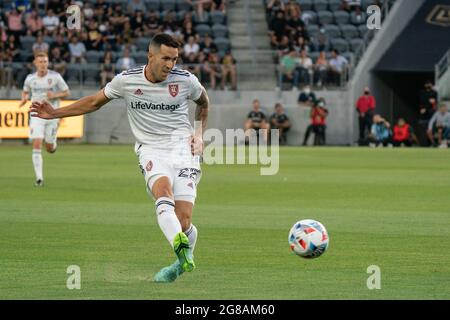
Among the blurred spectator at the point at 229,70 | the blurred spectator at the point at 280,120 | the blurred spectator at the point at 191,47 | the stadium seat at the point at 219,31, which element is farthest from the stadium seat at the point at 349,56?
the blurred spectator at the point at 191,47

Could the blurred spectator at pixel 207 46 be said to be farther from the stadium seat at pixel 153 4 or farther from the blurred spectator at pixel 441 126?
the blurred spectator at pixel 441 126

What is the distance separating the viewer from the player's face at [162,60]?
10.5 metres

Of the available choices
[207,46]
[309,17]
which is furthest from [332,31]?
[207,46]

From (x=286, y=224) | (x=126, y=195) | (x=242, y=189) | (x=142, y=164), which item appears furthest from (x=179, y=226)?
(x=242, y=189)

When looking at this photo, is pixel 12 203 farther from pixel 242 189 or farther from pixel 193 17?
pixel 193 17

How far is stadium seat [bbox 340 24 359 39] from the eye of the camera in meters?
44.7

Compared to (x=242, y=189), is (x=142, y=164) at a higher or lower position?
higher

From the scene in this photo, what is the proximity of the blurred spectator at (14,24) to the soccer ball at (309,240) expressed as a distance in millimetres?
33059

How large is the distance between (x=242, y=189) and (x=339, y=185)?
1966 millimetres

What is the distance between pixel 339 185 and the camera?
74.3 ft

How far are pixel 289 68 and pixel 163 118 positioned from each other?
3144 centimetres

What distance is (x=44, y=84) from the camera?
23.3 metres

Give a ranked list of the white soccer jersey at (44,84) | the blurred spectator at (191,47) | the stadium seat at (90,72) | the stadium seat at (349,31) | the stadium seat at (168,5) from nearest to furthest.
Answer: the white soccer jersey at (44,84), the stadium seat at (90,72), the blurred spectator at (191,47), the stadium seat at (349,31), the stadium seat at (168,5)
